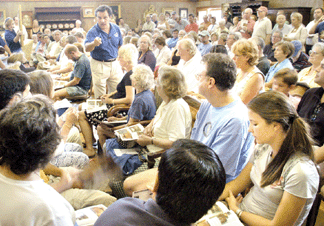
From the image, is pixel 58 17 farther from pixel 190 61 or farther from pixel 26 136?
pixel 26 136

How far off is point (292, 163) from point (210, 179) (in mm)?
645

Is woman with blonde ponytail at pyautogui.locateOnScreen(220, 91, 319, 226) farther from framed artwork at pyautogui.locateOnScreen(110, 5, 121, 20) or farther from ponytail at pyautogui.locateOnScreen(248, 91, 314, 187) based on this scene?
framed artwork at pyautogui.locateOnScreen(110, 5, 121, 20)

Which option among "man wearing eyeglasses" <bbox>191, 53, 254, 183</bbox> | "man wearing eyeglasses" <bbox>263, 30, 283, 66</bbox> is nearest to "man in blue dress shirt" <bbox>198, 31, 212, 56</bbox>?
"man wearing eyeglasses" <bbox>263, 30, 283, 66</bbox>

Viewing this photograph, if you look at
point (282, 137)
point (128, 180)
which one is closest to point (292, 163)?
point (282, 137)

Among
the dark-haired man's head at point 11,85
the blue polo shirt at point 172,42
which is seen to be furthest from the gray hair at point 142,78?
the blue polo shirt at point 172,42

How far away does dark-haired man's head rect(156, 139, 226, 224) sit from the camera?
0.82 metres

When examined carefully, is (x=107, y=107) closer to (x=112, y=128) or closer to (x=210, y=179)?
(x=112, y=128)

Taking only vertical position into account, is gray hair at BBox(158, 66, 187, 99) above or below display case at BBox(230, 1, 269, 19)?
below

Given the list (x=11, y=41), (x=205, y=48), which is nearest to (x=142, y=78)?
(x=205, y=48)

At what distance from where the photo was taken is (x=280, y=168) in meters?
1.32

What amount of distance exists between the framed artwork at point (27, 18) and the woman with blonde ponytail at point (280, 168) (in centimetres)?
1345

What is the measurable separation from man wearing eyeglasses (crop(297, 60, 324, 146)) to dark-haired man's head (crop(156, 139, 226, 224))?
155 centimetres

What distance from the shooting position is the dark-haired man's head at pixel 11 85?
5.51 ft

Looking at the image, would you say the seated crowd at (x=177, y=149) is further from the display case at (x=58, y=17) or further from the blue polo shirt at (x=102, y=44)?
the display case at (x=58, y=17)
